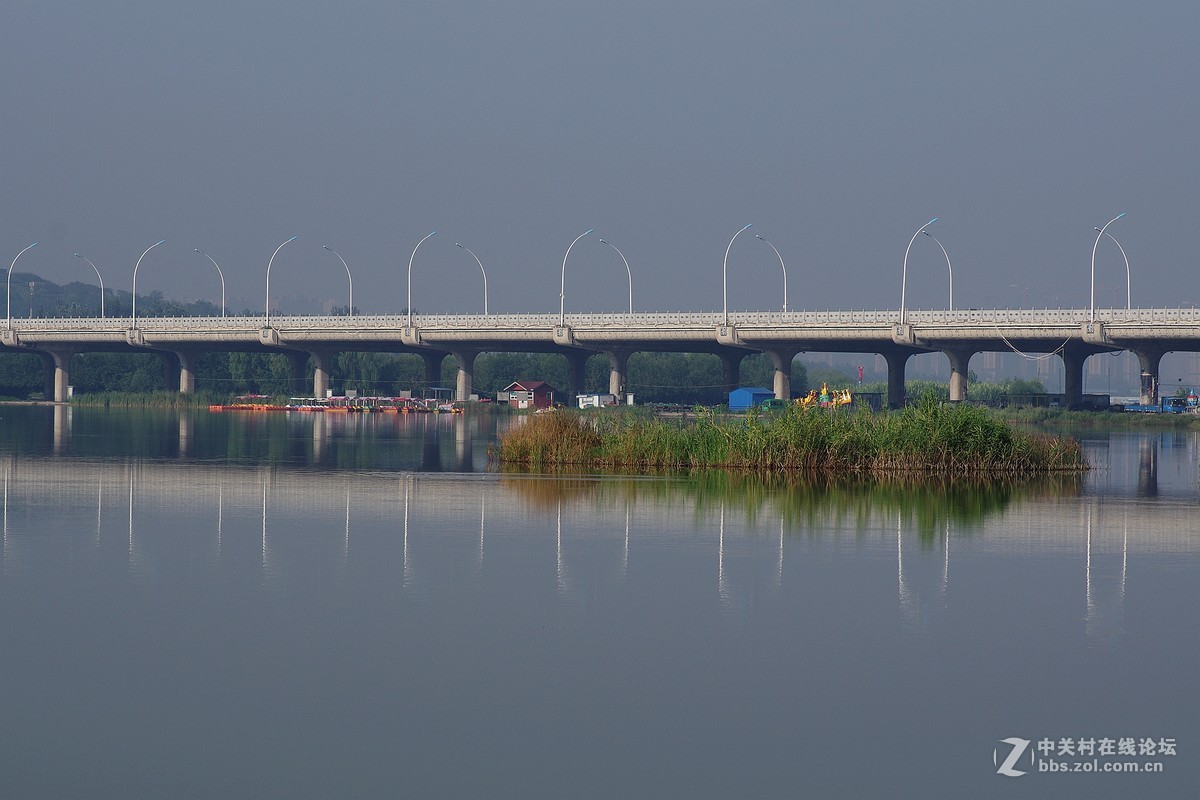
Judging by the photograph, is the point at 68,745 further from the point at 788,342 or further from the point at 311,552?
the point at 788,342

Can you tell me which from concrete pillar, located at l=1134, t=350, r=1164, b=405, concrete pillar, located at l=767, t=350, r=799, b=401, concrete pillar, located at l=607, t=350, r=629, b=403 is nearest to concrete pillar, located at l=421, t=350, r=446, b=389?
Result: concrete pillar, located at l=607, t=350, r=629, b=403

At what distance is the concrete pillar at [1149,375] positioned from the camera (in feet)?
377

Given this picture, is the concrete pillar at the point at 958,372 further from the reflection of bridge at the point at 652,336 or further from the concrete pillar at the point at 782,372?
the concrete pillar at the point at 782,372

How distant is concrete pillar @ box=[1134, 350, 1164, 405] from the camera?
377 feet

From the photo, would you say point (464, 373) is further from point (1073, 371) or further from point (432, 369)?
point (1073, 371)

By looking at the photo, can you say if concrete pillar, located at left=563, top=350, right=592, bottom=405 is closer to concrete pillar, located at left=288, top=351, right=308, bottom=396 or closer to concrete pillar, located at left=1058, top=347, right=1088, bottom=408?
concrete pillar, located at left=288, top=351, right=308, bottom=396

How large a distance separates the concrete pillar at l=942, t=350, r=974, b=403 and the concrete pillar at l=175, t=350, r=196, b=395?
71077mm

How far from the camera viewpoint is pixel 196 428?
73.4 m

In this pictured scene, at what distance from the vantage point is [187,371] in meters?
143

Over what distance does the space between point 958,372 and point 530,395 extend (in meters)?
38.6

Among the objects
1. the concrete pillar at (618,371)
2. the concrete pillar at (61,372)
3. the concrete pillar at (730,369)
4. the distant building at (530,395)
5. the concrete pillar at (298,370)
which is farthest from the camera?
the concrete pillar at (298,370)

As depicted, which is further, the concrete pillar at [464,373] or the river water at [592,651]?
the concrete pillar at [464,373]

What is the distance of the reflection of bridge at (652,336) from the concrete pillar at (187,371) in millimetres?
138

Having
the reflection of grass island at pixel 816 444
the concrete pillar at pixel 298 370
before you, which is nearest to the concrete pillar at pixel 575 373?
the concrete pillar at pixel 298 370
